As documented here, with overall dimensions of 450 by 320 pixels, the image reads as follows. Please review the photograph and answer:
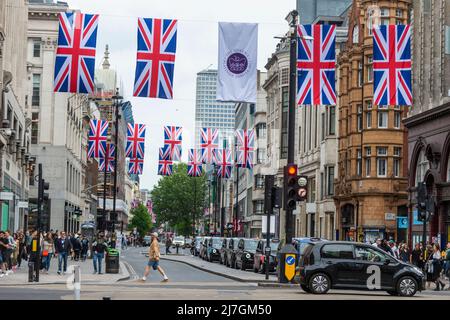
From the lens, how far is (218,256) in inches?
2657

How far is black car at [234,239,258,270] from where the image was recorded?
4988 centimetres

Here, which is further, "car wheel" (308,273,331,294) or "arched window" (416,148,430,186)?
"arched window" (416,148,430,186)

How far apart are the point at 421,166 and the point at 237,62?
24.0 m

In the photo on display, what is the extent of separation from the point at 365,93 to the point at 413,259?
25274 mm

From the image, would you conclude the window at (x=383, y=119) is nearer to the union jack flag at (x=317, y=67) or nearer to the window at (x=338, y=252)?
the union jack flag at (x=317, y=67)

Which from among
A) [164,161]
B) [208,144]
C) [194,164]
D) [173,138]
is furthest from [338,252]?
[194,164]

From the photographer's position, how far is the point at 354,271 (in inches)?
1124

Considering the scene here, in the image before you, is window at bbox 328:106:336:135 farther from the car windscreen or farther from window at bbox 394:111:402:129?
the car windscreen

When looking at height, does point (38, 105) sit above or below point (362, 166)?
above

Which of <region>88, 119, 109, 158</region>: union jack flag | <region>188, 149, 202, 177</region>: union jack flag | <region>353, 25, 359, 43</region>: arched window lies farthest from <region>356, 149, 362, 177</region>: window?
<region>88, 119, 109, 158</region>: union jack flag

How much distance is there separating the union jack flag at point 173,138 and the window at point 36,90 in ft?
83.9
